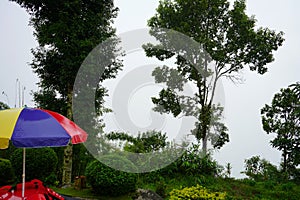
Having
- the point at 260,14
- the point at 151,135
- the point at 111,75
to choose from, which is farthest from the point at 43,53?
the point at 260,14

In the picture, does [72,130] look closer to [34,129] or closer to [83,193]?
[34,129]

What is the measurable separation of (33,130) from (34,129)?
0.7 inches

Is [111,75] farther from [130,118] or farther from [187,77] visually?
[187,77]

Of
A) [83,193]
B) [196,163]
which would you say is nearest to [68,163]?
[83,193]

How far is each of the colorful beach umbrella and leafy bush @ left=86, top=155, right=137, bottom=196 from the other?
6.98 feet

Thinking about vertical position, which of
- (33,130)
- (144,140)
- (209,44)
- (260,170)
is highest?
(209,44)

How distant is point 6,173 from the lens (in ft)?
22.0

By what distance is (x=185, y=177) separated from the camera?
24.6 feet

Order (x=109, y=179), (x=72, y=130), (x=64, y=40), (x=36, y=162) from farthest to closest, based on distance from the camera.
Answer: (x=64, y=40) → (x=36, y=162) → (x=109, y=179) → (x=72, y=130)

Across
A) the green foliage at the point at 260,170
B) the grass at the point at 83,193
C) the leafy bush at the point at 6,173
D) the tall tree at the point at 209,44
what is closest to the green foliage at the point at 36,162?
the leafy bush at the point at 6,173

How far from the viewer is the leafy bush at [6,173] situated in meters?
6.63

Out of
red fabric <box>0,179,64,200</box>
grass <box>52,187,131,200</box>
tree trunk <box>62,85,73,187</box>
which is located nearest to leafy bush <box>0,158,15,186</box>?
tree trunk <box>62,85,73,187</box>

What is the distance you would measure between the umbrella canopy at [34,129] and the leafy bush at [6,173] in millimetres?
3750

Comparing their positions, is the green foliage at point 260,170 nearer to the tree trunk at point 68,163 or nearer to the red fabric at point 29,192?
the tree trunk at point 68,163
